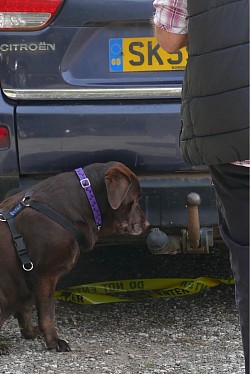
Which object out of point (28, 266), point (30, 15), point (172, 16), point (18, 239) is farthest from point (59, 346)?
point (172, 16)

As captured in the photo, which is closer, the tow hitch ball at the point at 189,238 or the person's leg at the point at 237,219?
the person's leg at the point at 237,219

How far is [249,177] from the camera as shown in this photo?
2473 millimetres

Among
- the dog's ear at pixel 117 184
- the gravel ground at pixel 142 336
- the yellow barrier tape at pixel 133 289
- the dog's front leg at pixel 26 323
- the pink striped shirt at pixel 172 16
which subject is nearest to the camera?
the pink striped shirt at pixel 172 16

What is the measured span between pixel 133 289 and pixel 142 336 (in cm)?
60

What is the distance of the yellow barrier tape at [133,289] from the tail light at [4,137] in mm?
1119

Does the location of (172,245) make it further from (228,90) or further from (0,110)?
(228,90)

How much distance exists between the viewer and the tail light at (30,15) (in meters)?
4.05

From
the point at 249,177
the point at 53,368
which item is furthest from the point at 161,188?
the point at 249,177

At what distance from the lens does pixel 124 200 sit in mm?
4105

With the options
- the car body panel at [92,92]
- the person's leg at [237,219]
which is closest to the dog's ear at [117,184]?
the car body panel at [92,92]

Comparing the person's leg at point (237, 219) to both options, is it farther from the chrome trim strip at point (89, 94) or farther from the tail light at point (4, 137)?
the tail light at point (4, 137)

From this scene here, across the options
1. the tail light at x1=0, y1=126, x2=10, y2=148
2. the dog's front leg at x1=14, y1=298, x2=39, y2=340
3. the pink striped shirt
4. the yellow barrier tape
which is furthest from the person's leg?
the yellow barrier tape

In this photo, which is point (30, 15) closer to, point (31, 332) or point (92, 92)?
point (92, 92)

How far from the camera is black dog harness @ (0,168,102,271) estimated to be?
4.01m
